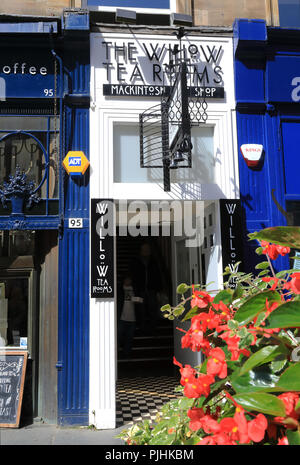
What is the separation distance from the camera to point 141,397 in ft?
22.6

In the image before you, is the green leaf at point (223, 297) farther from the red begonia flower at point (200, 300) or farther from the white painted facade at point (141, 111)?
the white painted facade at point (141, 111)

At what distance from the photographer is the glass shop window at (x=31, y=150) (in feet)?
19.6

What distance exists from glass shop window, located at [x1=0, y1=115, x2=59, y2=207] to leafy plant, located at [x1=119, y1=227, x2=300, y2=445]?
4.73 meters

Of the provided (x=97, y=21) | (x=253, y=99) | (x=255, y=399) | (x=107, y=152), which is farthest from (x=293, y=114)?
(x=255, y=399)

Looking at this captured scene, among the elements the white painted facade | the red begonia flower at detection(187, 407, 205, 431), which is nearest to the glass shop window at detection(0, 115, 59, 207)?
the white painted facade

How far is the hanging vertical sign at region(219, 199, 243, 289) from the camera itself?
19.5ft

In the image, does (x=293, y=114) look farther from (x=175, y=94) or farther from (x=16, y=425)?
(x=16, y=425)

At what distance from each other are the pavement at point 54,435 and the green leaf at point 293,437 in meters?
3.93

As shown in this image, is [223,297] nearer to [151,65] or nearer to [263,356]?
[263,356]

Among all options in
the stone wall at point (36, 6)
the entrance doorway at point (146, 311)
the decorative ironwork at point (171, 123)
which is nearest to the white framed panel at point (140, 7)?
the stone wall at point (36, 6)

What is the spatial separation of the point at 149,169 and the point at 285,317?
502 cm

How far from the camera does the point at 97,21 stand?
662 cm

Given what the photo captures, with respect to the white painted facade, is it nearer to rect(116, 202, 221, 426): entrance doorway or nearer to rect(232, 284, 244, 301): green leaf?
rect(116, 202, 221, 426): entrance doorway

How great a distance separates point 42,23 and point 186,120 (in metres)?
2.76
